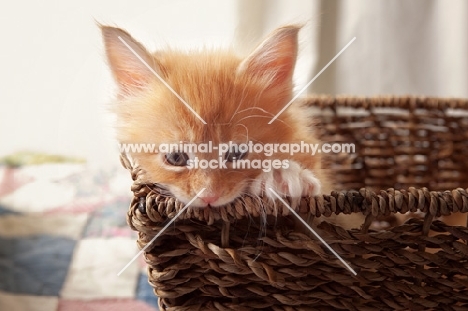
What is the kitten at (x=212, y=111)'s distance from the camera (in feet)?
2.73

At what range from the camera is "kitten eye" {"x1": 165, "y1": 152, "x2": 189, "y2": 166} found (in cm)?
86

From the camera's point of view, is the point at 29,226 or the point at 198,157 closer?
the point at 198,157

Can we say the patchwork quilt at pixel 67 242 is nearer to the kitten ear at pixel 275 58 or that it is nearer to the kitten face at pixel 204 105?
the kitten face at pixel 204 105

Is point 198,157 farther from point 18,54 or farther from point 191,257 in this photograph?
point 18,54

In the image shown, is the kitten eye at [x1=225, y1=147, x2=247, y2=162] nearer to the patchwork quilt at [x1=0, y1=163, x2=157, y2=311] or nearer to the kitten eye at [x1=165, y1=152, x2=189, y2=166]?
the kitten eye at [x1=165, y1=152, x2=189, y2=166]

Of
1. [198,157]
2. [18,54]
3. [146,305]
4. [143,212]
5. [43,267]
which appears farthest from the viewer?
[18,54]

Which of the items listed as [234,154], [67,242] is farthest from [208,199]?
[67,242]

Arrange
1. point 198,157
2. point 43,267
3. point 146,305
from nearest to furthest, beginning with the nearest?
1. point 198,157
2. point 146,305
3. point 43,267

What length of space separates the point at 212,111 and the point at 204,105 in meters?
0.02

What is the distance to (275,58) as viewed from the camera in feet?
3.04

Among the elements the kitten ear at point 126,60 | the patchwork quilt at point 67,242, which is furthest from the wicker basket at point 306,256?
the patchwork quilt at point 67,242

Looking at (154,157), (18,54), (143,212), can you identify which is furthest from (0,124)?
(143,212)

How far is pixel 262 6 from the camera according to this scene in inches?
Result: 68.5

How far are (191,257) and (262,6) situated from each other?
1206mm
